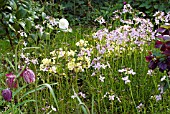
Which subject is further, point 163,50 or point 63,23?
point 63,23

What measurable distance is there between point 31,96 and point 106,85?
56 centimetres

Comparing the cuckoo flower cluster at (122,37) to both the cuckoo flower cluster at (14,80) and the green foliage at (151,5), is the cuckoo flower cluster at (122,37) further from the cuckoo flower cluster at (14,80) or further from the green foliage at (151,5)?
the green foliage at (151,5)

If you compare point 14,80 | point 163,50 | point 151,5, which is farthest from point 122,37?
point 151,5

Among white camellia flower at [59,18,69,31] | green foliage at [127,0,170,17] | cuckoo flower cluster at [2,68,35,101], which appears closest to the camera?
cuckoo flower cluster at [2,68,35,101]

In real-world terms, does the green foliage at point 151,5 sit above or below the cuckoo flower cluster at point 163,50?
below

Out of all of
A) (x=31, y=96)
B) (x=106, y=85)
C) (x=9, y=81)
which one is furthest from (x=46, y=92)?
(x=9, y=81)

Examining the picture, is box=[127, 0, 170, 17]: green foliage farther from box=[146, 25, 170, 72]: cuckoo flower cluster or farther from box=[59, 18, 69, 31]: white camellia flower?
box=[146, 25, 170, 72]: cuckoo flower cluster

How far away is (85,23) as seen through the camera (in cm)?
590

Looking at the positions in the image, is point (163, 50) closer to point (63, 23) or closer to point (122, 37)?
point (122, 37)

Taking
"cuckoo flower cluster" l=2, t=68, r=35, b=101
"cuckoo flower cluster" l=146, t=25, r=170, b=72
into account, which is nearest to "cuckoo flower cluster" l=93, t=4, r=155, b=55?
"cuckoo flower cluster" l=146, t=25, r=170, b=72

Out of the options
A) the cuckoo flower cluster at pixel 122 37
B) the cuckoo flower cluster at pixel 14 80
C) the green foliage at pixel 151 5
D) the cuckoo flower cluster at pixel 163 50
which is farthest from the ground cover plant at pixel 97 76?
the green foliage at pixel 151 5

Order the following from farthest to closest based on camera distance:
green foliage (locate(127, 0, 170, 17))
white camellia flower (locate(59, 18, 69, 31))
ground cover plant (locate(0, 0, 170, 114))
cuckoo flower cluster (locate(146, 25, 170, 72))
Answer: green foliage (locate(127, 0, 170, 17)) → white camellia flower (locate(59, 18, 69, 31)) → ground cover plant (locate(0, 0, 170, 114)) → cuckoo flower cluster (locate(146, 25, 170, 72))

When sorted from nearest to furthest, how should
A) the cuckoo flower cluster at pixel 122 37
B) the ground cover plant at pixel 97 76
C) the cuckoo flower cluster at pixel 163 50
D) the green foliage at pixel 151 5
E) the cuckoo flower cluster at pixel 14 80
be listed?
the cuckoo flower cluster at pixel 14 80 → the cuckoo flower cluster at pixel 163 50 → the ground cover plant at pixel 97 76 → the cuckoo flower cluster at pixel 122 37 → the green foliage at pixel 151 5

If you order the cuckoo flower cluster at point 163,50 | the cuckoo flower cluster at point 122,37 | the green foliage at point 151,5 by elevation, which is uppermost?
the cuckoo flower cluster at point 163,50
